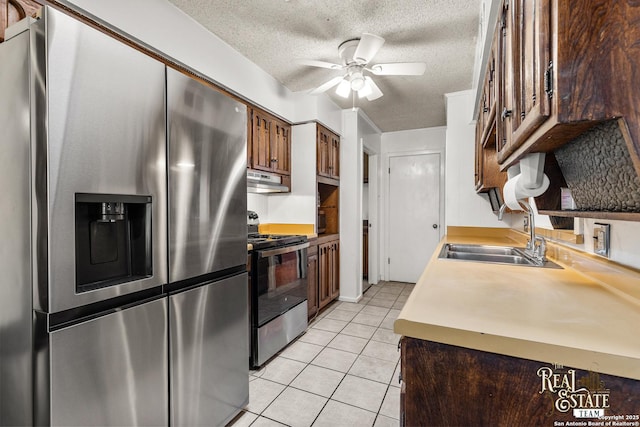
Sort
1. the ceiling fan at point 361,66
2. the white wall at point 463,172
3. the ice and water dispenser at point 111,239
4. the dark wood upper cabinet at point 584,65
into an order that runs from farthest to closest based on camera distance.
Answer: the white wall at point 463,172 < the ceiling fan at point 361,66 < the ice and water dispenser at point 111,239 < the dark wood upper cabinet at point 584,65

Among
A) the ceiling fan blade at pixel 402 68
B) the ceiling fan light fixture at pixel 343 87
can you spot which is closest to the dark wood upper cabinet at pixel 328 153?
the ceiling fan light fixture at pixel 343 87

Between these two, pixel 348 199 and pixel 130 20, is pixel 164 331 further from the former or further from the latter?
pixel 348 199

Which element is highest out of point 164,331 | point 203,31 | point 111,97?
point 203,31

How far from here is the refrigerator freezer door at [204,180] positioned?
1312 mm

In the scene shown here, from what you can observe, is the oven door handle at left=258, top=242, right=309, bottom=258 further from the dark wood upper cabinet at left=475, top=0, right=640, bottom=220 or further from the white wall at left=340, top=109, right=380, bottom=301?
the dark wood upper cabinet at left=475, top=0, right=640, bottom=220

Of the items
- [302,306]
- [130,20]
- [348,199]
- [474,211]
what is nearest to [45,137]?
[130,20]

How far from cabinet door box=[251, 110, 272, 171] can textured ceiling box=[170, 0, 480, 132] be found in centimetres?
44

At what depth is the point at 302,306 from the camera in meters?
2.83

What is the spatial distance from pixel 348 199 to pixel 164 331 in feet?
9.54

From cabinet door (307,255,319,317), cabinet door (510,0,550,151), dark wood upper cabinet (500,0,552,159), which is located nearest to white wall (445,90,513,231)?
cabinet door (307,255,319,317)

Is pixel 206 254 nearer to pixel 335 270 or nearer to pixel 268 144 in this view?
pixel 268 144

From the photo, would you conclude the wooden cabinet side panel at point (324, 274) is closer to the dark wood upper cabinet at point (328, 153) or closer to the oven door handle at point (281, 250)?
the oven door handle at point (281, 250)

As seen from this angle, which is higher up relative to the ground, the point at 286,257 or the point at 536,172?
the point at 536,172

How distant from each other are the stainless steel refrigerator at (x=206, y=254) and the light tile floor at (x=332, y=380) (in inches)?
10.0
